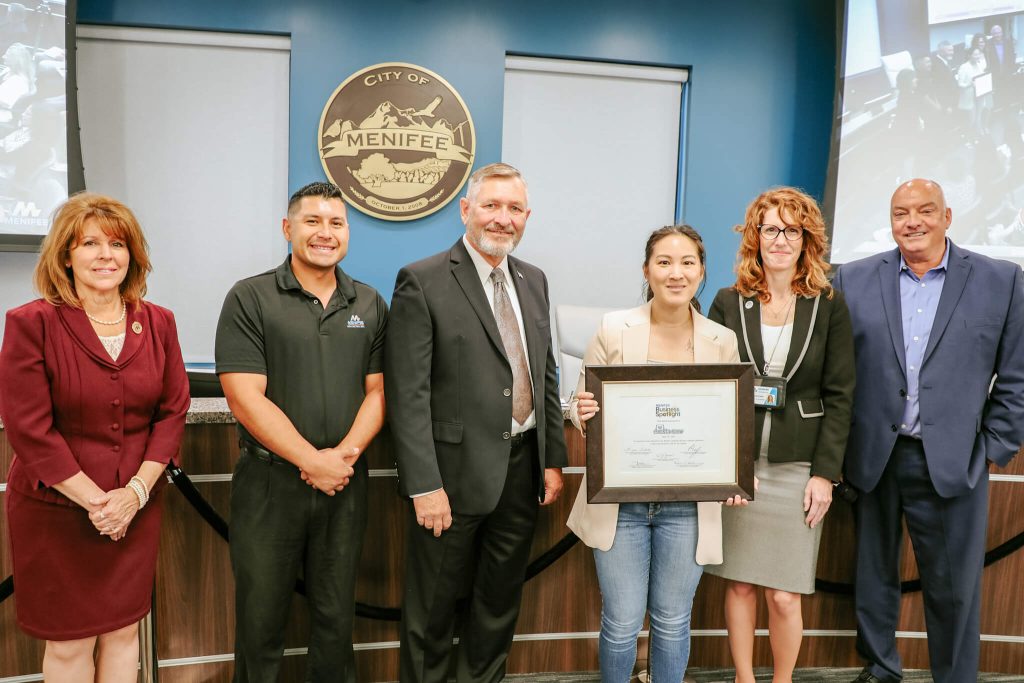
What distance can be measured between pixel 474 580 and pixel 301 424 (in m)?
0.73

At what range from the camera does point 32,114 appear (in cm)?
345

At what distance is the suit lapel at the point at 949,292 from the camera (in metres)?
2.12

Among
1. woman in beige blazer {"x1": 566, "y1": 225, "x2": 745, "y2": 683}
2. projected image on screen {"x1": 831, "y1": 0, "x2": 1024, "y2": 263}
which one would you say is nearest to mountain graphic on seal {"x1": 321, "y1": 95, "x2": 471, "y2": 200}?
projected image on screen {"x1": 831, "y1": 0, "x2": 1024, "y2": 263}

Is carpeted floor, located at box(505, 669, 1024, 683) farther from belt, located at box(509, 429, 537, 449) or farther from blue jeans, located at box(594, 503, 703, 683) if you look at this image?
belt, located at box(509, 429, 537, 449)

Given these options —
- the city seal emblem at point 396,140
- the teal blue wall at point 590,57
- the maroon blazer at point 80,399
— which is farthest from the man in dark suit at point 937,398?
the city seal emblem at point 396,140

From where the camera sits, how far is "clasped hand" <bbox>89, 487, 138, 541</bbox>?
1.64m

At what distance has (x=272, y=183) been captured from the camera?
4121 mm

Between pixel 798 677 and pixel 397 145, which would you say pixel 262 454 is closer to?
pixel 798 677

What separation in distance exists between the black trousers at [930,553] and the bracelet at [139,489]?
2.16 m

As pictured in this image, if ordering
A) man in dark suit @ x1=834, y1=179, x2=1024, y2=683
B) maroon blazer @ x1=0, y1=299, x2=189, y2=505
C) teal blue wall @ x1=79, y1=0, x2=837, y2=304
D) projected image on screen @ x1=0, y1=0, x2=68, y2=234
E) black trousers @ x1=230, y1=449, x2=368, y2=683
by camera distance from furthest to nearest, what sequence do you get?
teal blue wall @ x1=79, y1=0, x2=837, y2=304 < projected image on screen @ x1=0, y1=0, x2=68, y2=234 < man in dark suit @ x1=834, y1=179, x2=1024, y2=683 < black trousers @ x1=230, y1=449, x2=368, y2=683 < maroon blazer @ x1=0, y1=299, x2=189, y2=505

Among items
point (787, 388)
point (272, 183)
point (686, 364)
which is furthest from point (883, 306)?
point (272, 183)

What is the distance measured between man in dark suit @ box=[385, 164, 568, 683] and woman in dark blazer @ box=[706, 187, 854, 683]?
59 cm

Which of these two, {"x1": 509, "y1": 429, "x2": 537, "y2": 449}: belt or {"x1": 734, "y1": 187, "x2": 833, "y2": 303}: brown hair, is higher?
{"x1": 734, "y1": 187, "x2": 833, "y2": 303}: brown hair

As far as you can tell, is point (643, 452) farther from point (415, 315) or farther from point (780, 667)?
point (780, 667)
